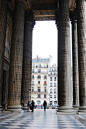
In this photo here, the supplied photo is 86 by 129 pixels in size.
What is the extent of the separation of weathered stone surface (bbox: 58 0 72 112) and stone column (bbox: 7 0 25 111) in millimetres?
5785

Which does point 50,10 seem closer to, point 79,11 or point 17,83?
point 79,11

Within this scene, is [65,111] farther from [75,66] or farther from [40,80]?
[40,80]

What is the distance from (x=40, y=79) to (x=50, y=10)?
62.7 m

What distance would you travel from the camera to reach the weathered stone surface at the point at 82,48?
22812 millimetres

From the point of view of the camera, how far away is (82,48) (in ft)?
79.4

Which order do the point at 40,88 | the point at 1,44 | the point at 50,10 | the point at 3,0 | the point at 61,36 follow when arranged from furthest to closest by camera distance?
the point at 40,88
the point at 50,10
the point at 61,36
the point at 3,0
the point at 1,44

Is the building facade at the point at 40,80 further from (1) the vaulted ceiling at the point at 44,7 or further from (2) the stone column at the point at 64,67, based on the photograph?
(2) the stone column at the point at 64,67

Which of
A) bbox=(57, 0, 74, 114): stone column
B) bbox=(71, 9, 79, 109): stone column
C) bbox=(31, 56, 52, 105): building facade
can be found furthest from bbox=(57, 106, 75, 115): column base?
bbox=(31, 56, 52, 105): building facade

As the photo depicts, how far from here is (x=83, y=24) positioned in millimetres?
24906

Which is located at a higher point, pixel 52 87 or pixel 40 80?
pixel 40 80

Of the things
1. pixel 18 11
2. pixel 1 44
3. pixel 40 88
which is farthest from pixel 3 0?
pixel 40 88

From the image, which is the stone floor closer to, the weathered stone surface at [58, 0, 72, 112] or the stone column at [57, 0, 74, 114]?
the stone column at [57, 0, 74, 114]

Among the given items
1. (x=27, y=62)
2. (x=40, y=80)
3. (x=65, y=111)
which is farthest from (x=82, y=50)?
(x=40, y=80)

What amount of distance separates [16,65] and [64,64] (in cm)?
689
